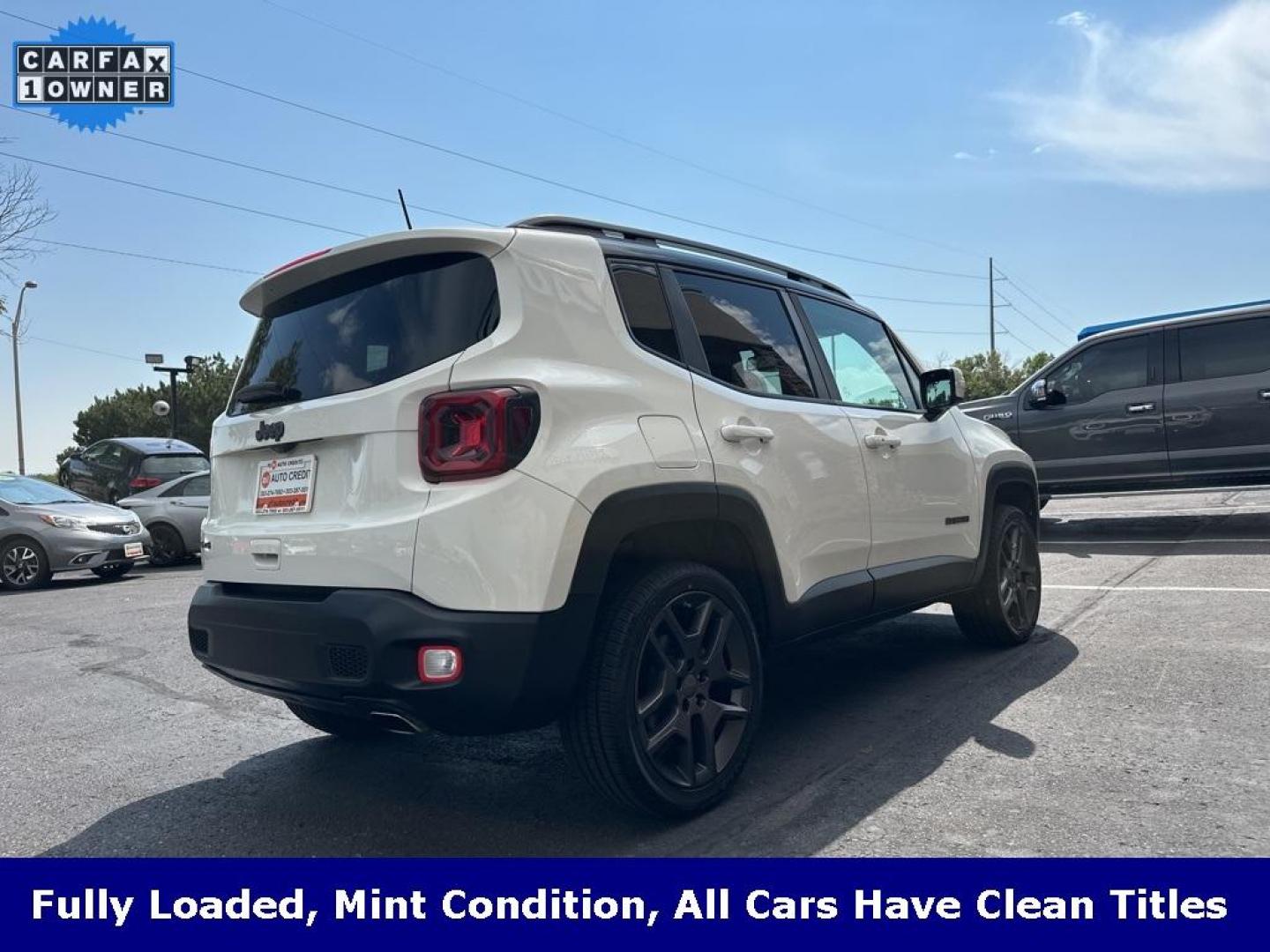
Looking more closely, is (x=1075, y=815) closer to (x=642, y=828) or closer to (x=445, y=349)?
(x=642, y=828)

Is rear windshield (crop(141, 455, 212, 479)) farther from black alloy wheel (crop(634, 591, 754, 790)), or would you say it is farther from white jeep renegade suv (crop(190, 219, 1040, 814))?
black alloy wheel (crop(634, 591, 754, 790))

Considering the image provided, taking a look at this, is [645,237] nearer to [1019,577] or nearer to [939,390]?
[939,390]

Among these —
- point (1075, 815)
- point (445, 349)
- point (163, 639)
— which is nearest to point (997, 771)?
point (1075, 815)

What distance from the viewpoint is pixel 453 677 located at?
253 centimetres

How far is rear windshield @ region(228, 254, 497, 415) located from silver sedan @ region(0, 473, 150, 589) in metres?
8.97

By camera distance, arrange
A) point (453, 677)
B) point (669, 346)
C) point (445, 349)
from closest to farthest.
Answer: point (453, 677) < point (445, 349) < point (669, 346)

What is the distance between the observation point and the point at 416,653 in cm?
255

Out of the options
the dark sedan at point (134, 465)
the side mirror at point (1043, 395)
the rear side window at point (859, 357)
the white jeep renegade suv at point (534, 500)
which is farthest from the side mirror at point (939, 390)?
the dark sedan at point (134, 465)

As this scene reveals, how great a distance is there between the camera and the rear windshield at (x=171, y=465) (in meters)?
13.9

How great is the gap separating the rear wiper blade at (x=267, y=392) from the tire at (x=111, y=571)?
30.1 ft

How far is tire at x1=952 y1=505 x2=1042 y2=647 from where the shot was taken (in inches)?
198

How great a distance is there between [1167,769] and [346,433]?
296 cm

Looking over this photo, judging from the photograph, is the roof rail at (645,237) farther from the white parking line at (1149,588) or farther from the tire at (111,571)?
the tire at (111,571)
